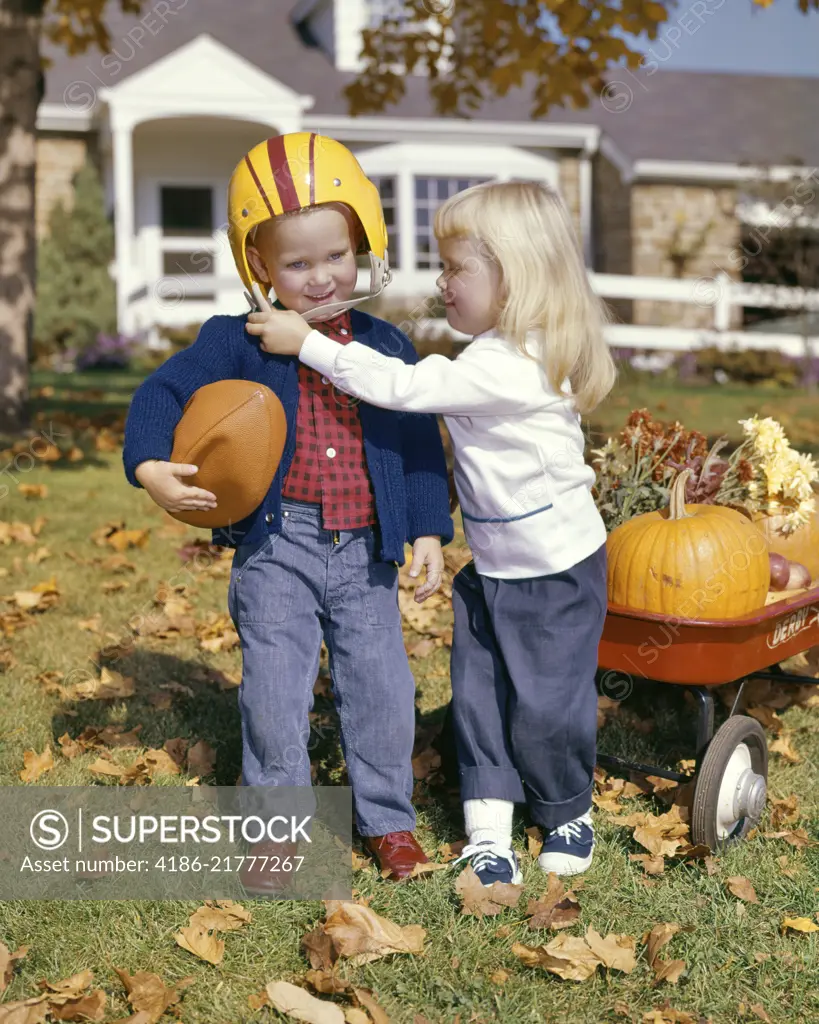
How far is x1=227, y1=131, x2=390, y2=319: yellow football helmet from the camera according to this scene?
9.50 feet

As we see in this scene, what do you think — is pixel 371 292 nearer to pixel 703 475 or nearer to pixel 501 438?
pixel 501 438

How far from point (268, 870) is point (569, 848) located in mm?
841

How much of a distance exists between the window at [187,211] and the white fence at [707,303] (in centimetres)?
720

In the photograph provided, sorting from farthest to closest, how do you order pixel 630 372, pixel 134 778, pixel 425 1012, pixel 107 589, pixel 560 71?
pixel 630 372 < pixel 560 71 < pixel 107 589 < pixel 134 778 < pixel 425 1012

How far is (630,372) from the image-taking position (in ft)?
56.7

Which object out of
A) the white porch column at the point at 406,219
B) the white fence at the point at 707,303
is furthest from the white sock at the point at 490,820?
the white porch column at the point at 406,219

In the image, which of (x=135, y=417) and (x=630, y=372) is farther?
(x=630, y=372)

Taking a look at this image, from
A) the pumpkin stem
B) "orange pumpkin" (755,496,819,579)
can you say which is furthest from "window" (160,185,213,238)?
the pumpkin stem

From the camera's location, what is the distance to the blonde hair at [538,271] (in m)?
2.99

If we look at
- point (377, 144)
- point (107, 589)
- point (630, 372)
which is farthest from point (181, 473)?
point (377, 144)

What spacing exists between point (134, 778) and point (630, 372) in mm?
14413

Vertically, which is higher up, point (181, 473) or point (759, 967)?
point (181, 473)

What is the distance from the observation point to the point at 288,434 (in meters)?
3.08

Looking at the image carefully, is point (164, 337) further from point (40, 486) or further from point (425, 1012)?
point (425, 1012)
